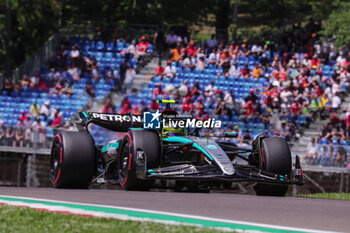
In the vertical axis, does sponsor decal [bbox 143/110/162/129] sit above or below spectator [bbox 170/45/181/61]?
below

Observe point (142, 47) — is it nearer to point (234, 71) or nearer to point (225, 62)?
point (225, 62)

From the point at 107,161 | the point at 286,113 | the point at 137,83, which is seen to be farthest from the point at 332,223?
the point at 137,83

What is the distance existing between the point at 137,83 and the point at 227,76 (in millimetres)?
3769

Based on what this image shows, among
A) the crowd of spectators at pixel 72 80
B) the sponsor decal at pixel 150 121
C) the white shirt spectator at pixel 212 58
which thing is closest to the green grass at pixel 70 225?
the sponsor decal at pixel 150 121

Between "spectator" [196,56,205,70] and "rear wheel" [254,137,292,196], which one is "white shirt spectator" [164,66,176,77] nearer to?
"spectator" [196,56,205,70]

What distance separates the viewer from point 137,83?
96.1 ft

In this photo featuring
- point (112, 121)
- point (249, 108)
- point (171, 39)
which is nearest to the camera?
point (112, 121)

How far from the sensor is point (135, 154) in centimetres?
1177

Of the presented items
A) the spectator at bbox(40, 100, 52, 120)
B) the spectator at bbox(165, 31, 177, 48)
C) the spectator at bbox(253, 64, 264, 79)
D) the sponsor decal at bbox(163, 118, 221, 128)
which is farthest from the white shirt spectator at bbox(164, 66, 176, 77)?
the sponsor decal at bbox(163, 118, 221, 128)

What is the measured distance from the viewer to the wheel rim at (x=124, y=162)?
12.2 m

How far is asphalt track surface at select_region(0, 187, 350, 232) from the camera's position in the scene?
27.4 feet

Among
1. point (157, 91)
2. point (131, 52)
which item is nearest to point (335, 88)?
point (157, 91)

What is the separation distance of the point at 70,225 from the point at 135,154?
13.3ft

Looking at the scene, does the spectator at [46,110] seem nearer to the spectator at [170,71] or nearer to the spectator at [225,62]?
the spectator at [170,71]
